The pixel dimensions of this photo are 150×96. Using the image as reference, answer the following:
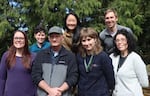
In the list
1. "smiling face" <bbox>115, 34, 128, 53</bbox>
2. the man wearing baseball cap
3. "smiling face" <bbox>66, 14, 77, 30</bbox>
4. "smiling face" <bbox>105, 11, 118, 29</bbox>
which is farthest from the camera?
"smiling face" <bbox>105, 11, 118, 29</bbox>

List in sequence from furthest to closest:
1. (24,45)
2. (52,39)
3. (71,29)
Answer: (71,29) → (24,45) → (52,39)

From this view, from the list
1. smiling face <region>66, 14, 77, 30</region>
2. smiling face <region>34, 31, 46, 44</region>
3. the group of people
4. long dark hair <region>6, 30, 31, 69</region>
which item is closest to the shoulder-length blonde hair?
the group of people

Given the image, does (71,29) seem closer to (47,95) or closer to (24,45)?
(24,45)

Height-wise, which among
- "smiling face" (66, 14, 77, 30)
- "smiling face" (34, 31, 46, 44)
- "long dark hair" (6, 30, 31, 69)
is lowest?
"long dark hair" (6, 30, 31, 69)

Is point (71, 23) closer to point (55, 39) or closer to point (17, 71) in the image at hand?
point (55, 39)

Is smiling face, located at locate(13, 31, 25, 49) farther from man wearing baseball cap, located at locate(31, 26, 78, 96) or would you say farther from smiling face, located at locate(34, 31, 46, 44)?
smiling face, located at locate(34, 31, 46, 44)

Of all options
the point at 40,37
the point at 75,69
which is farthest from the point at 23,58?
the point at 40,37

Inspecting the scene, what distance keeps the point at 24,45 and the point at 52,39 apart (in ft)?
1.44

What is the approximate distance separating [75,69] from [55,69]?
213mm

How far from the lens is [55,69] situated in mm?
3779

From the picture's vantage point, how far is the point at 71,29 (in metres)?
4.35

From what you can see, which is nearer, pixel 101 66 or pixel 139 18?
pixel 101 66

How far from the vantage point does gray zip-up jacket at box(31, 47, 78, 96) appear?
3.78m

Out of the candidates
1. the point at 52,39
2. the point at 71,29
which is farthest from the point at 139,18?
the point at 52,39
